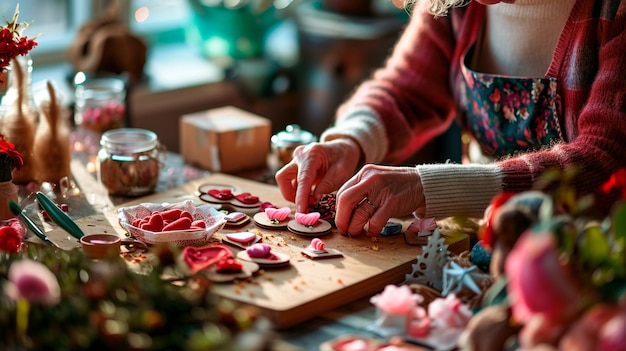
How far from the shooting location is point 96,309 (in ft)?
3.20

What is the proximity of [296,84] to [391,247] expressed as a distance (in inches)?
80.4

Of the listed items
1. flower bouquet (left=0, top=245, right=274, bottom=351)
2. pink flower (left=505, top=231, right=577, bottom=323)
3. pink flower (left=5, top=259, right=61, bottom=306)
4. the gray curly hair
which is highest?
the gray curly hair

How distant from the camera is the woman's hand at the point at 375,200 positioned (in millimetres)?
1479

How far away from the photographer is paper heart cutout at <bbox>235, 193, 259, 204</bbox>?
1631mm

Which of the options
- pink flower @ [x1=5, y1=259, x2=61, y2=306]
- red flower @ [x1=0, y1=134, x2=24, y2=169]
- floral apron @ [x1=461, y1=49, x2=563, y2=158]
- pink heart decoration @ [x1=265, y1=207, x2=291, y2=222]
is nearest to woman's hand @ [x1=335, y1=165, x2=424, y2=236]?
pink heart decoration @ [x1=265, y1=207, x2=291, y2=222]

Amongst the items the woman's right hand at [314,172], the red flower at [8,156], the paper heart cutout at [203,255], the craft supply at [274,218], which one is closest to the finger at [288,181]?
the woman's right hand at [314,172]

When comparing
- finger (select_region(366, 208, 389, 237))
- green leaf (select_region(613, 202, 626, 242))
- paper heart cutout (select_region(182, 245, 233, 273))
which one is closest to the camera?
green leaf (select_region(613, 202, 626, 242))

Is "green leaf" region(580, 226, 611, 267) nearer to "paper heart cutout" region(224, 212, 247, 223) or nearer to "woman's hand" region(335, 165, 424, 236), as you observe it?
"woman's hand" region(335, 165, 424, 236)

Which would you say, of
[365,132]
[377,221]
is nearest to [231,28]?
[365,132]

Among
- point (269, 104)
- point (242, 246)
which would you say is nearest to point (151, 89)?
point (269, 104)

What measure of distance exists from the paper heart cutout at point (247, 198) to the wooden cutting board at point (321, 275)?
0.30ft

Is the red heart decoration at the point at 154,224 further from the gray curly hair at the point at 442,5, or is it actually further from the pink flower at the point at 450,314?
the gray curly hair at the point at 442,5

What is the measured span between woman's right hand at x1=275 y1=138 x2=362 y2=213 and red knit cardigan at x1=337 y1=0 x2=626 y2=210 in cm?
23

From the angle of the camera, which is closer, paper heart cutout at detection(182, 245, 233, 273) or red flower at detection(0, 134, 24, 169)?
paper heart cutout at detection(182, 245, 233, 273)
